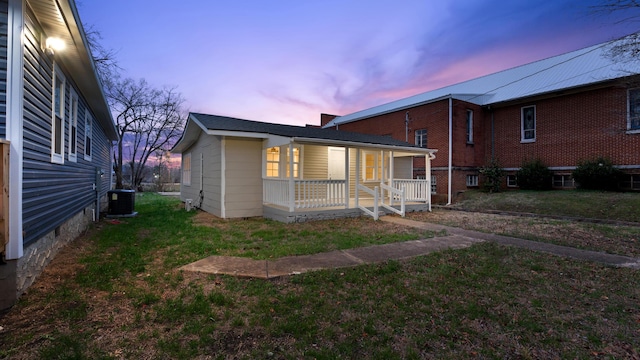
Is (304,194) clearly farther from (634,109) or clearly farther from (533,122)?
(634,109)

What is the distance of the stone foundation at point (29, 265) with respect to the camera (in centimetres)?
299

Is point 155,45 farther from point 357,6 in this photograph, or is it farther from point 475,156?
point 475,156

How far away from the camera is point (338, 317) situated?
2896 millimetres

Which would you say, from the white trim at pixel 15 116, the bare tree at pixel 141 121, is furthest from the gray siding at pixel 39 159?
the bare tree at pixel 141 121

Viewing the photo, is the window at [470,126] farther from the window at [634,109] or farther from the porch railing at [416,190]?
the porch railing at [416,190]

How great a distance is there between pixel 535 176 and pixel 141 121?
29.8m

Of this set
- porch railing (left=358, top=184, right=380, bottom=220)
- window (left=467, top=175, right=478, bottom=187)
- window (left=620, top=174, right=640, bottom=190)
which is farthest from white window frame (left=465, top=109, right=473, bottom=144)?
porch railing (left=358, top=184, right=380, bottom=220)

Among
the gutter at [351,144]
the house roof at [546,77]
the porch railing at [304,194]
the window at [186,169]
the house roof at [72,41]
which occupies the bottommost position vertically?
the porch railing at [304,194]

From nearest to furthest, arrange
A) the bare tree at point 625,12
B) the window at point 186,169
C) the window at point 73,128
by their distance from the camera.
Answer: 1. the bare tree at point 625,12
2. the window at point 73,128
3. the window at point 186,169

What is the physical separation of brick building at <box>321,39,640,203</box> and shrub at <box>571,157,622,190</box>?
1.66ft

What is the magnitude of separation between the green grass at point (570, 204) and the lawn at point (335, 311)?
20.9 ft

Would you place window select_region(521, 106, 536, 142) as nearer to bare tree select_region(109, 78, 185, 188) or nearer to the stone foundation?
the stone foundation

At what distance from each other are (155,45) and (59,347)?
1719 centimetres

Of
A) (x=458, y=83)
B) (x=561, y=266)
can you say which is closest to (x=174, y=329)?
(x=561, y=266)
